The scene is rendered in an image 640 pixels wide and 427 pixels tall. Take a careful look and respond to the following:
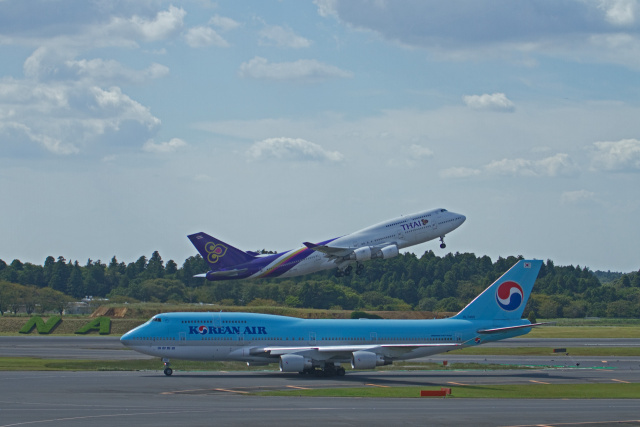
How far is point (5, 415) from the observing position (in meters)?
36.1

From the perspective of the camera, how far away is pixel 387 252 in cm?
7856

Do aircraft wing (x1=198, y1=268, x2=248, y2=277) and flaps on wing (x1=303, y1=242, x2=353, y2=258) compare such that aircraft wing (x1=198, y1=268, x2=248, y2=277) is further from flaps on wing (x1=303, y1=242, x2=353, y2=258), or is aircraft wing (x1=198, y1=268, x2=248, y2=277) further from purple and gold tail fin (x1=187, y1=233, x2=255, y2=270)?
flaps on wing (x1=303, y1=242, x2=353, y2=258)

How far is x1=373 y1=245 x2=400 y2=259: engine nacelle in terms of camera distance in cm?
7850

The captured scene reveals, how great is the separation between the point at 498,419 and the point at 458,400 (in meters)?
7.56

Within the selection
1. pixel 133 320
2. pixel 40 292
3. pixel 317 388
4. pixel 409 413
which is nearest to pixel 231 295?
pixel 133 320

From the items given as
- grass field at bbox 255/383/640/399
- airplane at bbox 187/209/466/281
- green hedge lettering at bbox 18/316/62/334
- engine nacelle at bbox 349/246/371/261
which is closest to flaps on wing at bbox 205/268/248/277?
airplane at bbox 187/209/466/281

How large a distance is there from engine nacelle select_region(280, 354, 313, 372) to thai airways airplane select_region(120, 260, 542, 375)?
64mm

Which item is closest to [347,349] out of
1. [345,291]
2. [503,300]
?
[503,300]

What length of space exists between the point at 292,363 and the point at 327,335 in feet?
16.4

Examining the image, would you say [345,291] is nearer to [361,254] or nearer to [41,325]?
[41,325]

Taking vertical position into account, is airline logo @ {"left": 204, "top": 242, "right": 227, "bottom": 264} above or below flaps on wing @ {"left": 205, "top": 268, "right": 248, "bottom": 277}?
above

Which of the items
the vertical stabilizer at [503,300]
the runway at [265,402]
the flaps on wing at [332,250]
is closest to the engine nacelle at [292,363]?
the runway at [265,402]

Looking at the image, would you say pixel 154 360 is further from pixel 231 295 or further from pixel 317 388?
pixel 231 295

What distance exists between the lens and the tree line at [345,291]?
12431 centimetres
